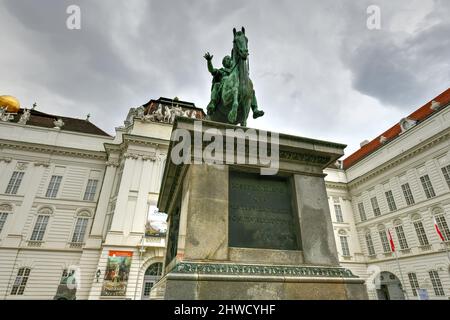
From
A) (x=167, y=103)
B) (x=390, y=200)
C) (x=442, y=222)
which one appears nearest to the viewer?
(x=442, y=222)

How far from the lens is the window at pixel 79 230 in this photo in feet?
81.3

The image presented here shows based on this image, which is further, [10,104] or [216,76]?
[10,104]

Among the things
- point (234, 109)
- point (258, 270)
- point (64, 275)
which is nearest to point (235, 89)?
Result: point (234, 109)

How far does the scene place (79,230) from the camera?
Answer: 25.3m

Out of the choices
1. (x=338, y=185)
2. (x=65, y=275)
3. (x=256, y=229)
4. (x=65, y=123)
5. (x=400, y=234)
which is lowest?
(x=256, y=229)

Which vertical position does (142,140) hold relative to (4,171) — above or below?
above

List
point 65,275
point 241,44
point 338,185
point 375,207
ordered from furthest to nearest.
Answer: point 338,185 < point 375,207 < point 65,275 < point 241,44

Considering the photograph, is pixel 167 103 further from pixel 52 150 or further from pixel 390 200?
pixel 390 200

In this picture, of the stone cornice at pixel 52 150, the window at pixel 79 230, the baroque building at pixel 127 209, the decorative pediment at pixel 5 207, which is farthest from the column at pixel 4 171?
the window at pixel 79 230

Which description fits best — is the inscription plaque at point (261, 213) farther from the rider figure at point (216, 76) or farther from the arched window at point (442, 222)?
the arched window at point (442, 222)

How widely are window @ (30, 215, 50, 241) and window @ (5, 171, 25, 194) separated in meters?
3.98

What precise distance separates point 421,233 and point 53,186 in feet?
124

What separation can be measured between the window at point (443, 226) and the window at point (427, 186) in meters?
2.04
